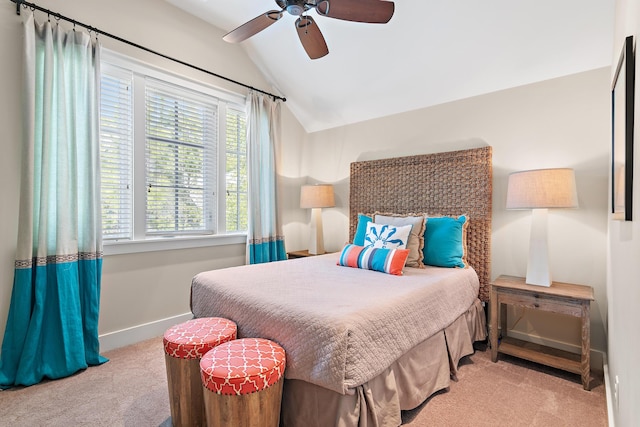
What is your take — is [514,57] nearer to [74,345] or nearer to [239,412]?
[239,412]

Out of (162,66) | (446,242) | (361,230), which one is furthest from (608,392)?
(162,66)

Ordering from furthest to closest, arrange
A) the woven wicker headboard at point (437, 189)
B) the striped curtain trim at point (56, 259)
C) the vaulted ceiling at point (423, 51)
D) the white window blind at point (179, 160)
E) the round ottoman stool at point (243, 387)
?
the white window blind at point (179, 160), the woven wicker headboard at point (437, 189), the vaulted ceiling at point (423, 51), the striped curtain trim at point (56, 259), the round ottoman stool at point (243, 387)

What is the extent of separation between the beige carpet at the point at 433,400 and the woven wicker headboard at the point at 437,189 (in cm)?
77

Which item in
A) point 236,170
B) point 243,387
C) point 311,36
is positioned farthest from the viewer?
point 236,170

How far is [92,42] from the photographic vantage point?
2520mm

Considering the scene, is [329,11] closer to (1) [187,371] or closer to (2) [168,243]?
(1) [187,371]

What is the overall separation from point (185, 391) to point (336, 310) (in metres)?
0.90

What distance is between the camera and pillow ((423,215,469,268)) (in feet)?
8.99

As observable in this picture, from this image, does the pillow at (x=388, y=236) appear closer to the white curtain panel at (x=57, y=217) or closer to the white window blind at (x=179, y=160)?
the white window blind at (x=179, y=160)

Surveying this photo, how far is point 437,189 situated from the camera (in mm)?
3154

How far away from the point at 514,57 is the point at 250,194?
2796 millimetres

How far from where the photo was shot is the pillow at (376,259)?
244cm

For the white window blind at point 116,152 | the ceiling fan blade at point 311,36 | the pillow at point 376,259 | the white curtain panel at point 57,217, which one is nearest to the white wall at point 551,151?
the pillow at point 376,259

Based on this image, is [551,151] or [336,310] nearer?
[336,310]
